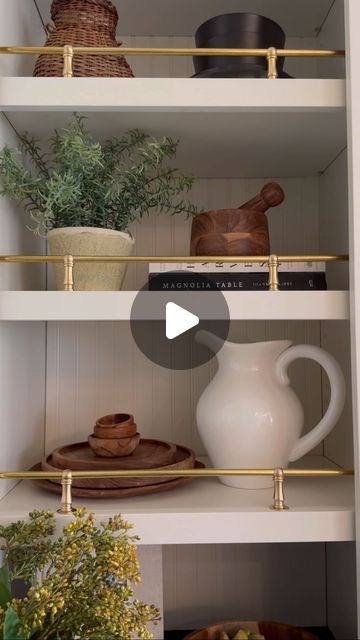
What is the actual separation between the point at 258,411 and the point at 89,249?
1.07 feet

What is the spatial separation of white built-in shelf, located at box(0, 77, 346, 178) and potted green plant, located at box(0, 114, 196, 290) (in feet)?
0.10

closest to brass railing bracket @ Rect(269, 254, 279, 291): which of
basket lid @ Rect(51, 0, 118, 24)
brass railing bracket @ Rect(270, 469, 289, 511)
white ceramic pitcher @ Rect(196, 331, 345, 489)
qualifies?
white ceramic pitcher @ Rect(196, 331, 345, 489)

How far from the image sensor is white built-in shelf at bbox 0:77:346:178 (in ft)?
2.51

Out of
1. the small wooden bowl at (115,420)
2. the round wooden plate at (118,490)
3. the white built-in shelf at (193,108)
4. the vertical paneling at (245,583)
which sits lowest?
the vertical paneling at (245,583)

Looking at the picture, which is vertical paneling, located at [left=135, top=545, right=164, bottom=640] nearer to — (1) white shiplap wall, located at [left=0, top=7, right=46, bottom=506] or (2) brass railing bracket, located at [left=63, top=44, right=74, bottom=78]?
(1) white shiplap wall, located at [left=0, top=7, right=46, bottom=506]

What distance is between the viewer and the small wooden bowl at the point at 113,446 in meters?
0.85

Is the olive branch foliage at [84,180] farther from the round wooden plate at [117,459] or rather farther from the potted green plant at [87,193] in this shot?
the round wooden plate at [117,459]

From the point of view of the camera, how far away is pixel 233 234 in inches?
33.0

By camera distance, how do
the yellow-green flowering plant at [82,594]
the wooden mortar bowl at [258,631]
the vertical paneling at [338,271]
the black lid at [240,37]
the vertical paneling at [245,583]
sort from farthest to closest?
the vertical paneling at [245,583], the vertical paneling at [338,271], the black lid at [240,37], the wooden mortar bowl at [258,631], the yellow-green flowering plant at [82,594]

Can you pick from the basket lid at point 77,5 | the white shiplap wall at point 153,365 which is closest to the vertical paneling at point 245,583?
the white shiplap wall at point 153,365

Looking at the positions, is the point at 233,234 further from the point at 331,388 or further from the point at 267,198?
the point at 331,388

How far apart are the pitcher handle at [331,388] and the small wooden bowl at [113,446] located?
0.23m

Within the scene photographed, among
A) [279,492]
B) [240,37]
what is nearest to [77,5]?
[240,37]

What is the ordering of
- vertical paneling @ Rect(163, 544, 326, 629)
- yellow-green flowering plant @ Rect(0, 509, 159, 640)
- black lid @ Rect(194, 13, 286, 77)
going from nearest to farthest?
yellow-green flowering plant @ Rect(0, 509, 159, 640)
black lid @ Rect(194, 13, 286, 77)
vertical paneling @ Rect(163, 544, 326, 629)
